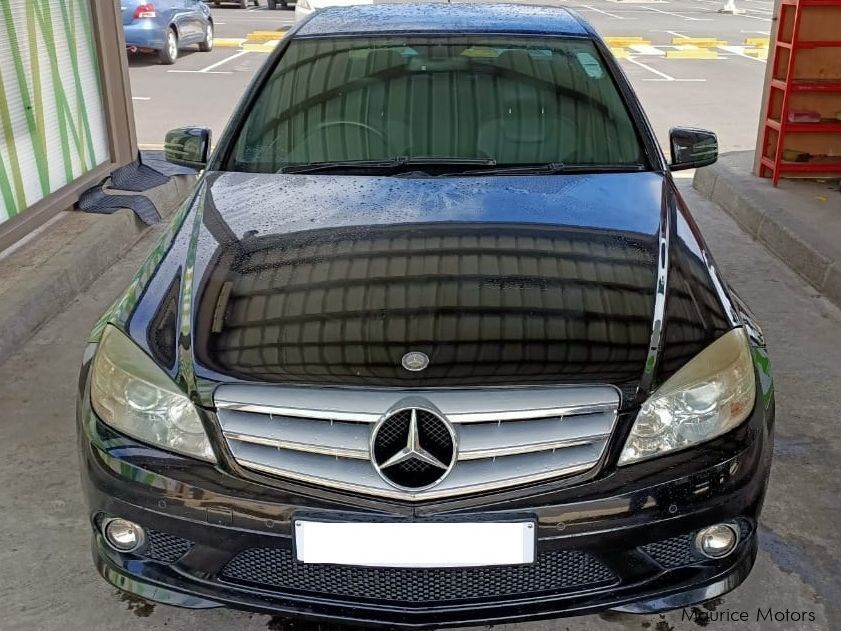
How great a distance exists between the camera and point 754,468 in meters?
2.01

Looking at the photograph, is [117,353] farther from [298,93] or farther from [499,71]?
[499,71]

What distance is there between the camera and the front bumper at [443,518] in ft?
6.09

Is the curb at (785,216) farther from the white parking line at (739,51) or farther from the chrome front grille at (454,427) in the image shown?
the white parking line at (739,51)

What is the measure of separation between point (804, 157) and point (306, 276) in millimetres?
5634

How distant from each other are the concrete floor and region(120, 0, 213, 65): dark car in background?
11015 mm

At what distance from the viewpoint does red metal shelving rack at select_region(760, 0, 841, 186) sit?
636cm

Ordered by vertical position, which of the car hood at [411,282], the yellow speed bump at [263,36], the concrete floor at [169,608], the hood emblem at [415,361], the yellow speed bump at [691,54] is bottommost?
the yellow speed bump at [691,54]

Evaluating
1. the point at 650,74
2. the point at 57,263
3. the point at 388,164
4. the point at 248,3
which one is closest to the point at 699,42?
the point at 650,74

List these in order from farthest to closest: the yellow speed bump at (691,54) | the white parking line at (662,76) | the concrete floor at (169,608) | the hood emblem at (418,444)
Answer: the yellow speed bump at (691,54), the white parking line at (662,76), the concrete floor at (169,608), the hood emblem at (418,444)

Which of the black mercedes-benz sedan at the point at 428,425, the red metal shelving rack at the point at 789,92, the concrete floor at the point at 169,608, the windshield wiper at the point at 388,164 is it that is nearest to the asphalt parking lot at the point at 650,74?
the red metal shelving rack at the point at 789,92

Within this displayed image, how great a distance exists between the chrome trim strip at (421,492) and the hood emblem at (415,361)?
26 centimetres

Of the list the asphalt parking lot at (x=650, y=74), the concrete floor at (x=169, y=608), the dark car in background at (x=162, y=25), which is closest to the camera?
the concrete floor at (x=169, y=608)

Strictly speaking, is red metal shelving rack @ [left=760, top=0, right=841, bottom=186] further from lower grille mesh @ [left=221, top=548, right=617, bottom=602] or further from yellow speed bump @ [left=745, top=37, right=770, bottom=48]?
yellow speed bump @ [left=745, top=37, right=770, bottom=48]

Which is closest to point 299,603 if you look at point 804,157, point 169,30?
point 804,157
